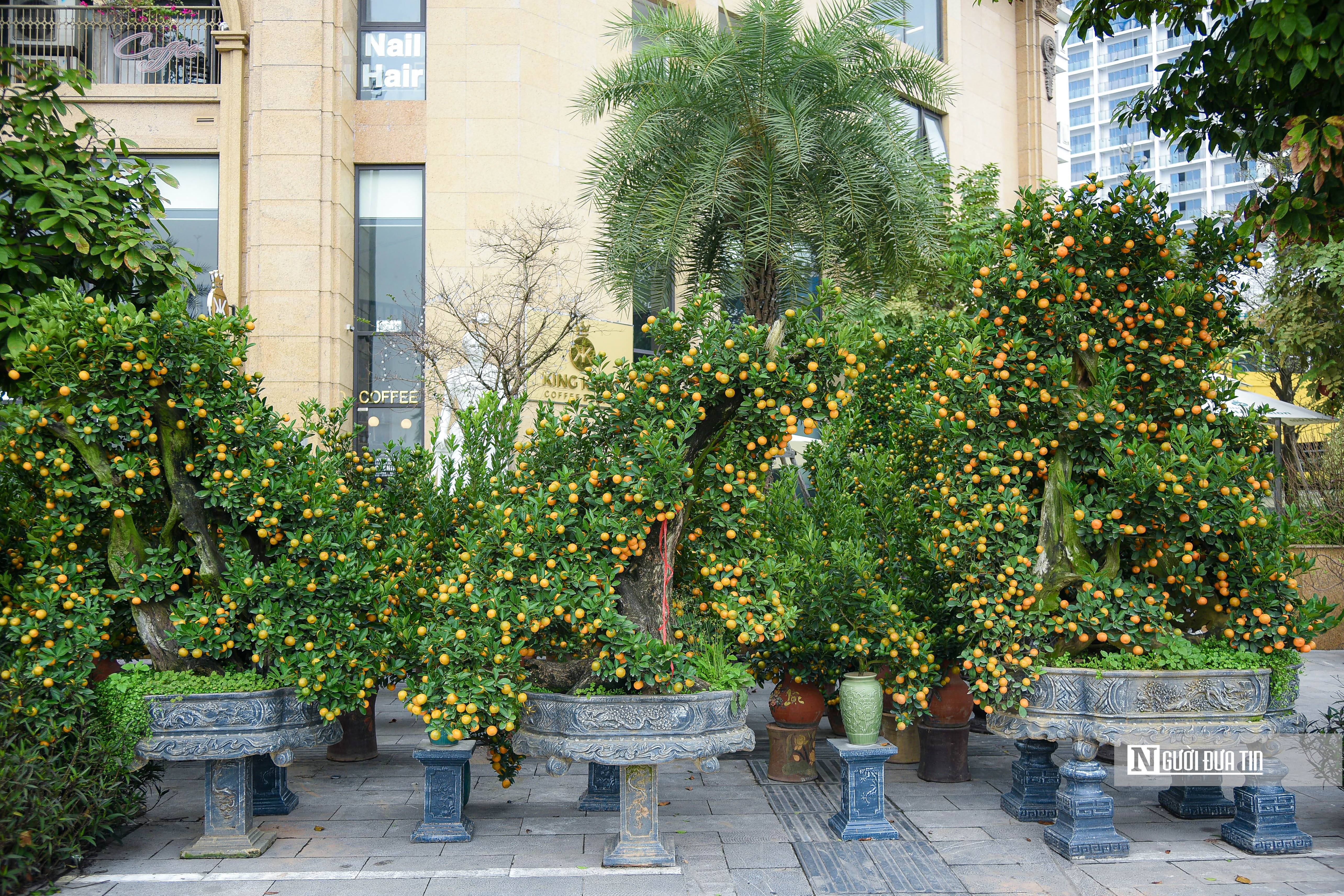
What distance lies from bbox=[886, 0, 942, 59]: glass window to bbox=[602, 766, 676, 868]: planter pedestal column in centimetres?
2136

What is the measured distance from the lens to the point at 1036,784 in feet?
21.5

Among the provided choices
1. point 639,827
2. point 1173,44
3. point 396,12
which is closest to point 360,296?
point 396,12

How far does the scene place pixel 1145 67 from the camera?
251 ft

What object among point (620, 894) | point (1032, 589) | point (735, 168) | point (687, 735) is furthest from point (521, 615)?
point (735, 168)

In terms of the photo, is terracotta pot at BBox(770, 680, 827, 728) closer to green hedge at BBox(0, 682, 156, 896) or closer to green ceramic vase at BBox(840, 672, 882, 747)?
green ceramic vase at BBox(840, 672, 882, 747)

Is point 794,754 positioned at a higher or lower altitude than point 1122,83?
lower

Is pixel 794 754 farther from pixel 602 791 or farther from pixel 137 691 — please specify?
pixel 137 691

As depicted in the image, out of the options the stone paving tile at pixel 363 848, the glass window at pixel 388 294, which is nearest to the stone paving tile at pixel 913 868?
the stone paving tile at pixel 363 848

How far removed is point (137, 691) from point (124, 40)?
15429 mm

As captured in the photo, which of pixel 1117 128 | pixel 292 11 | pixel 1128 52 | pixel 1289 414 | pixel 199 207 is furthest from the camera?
pixel 1128 52

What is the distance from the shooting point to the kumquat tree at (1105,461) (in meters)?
5.85

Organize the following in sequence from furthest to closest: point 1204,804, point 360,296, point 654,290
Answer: point 360,296, point 654,290, point 1204,804

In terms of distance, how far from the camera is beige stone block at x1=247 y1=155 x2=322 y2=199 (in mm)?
15727

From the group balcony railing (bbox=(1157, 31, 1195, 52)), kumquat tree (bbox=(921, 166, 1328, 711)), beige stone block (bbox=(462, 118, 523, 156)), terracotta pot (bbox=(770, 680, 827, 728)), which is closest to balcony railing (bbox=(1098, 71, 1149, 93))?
balcony railing (bbox=(1157, 31, 1195, 52))
